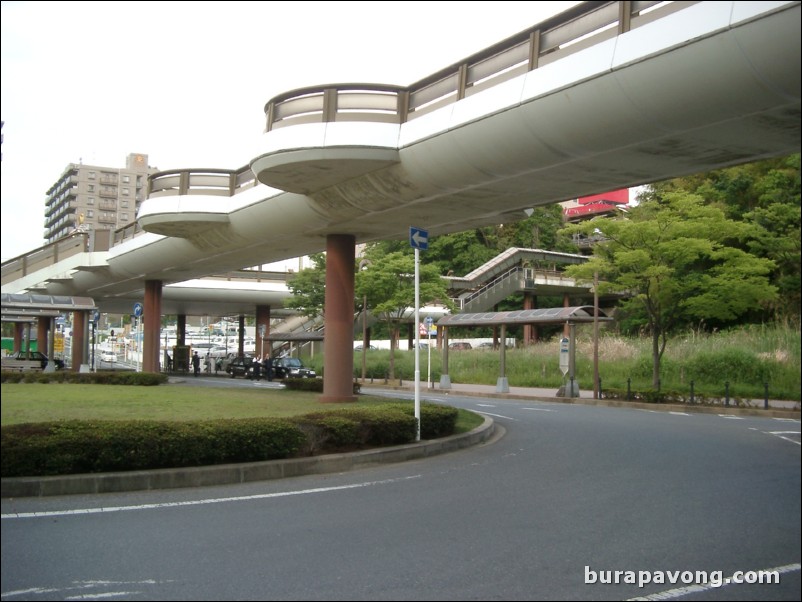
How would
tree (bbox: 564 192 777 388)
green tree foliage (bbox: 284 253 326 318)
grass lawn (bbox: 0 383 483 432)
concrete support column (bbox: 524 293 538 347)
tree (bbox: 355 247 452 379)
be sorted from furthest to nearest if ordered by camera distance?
concrete support column (bbox: 524 293 538 347)
green tree foliage (bbox: 284 253 326 318)
tree (bbox: 355 247 452 379)
grass lawn (bbox: 0 383 483 432)
tree (bbox: 564 192 777 388)

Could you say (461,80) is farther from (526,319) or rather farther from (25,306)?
(526,319)

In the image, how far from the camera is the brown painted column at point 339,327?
2162 cm

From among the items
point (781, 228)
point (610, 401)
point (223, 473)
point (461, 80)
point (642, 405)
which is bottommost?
point (610, 401)

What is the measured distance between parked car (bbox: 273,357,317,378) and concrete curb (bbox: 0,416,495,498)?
29.1 meters

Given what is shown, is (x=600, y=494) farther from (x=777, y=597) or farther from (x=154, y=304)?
(x=154, y=304)

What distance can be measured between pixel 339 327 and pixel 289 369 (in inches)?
888

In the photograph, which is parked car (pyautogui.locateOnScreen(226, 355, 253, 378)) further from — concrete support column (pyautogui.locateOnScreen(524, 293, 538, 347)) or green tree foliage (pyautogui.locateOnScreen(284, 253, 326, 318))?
concrete support column (pyautogui.locateOnScreen(524, 293, 538, 347))

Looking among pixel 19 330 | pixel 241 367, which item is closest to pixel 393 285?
pixel 241 367

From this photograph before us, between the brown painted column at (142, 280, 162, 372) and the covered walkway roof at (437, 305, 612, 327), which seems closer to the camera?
the covered walkway roof at (437, 305, 612, 327)

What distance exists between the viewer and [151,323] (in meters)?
37.8

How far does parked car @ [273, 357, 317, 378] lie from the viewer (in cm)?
4253

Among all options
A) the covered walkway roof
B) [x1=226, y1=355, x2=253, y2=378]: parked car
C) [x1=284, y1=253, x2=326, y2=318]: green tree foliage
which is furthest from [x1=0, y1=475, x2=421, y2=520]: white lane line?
[x1=226, y1=355, x2=253, y2=378]: parked car

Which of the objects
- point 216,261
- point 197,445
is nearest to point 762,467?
point 197,445

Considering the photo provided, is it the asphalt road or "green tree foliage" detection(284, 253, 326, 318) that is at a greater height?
"green tree foliage" detection(284, 253, 326, 318)
